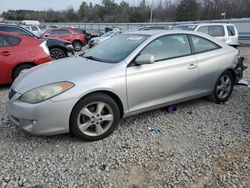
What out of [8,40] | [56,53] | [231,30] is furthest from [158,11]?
[8,40]

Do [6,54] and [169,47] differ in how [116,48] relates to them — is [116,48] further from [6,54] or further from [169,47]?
[6,54]

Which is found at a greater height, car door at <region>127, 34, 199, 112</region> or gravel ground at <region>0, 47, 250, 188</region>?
car door at <region>127, 34, 199, 112</region>

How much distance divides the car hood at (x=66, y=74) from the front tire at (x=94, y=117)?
0.27 m

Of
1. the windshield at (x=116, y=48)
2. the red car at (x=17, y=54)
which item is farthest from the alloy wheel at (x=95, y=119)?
the red car at (x=17, y=54)

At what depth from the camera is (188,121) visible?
4.22 m

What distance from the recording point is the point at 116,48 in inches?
166

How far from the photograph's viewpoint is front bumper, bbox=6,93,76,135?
126 inches

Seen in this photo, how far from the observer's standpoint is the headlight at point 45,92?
10.7ft

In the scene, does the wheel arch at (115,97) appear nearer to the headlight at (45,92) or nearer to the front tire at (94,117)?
the front tire at (94,117)

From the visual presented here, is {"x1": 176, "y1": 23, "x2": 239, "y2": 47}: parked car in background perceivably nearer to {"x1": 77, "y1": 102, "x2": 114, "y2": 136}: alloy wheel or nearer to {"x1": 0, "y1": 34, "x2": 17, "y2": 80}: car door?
{"x1": 0, "y1": 34, "x2": 17, "y2": 80}: car door

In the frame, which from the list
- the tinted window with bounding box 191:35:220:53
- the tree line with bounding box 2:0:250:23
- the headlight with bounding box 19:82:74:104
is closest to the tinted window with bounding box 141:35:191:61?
the tinted window with bounding box 191:35:220:53

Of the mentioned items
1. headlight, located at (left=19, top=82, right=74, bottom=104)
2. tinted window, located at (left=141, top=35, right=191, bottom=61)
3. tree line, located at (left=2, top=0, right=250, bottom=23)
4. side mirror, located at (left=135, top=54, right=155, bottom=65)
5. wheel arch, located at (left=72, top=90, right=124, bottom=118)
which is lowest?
wheel arch, located at (left=72, top=90, right=124, bottom=118)

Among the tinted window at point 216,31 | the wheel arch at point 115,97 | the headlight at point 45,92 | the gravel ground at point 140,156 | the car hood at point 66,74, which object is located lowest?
the gravel ground at point 140,156

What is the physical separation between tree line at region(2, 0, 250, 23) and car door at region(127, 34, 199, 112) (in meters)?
39.7
